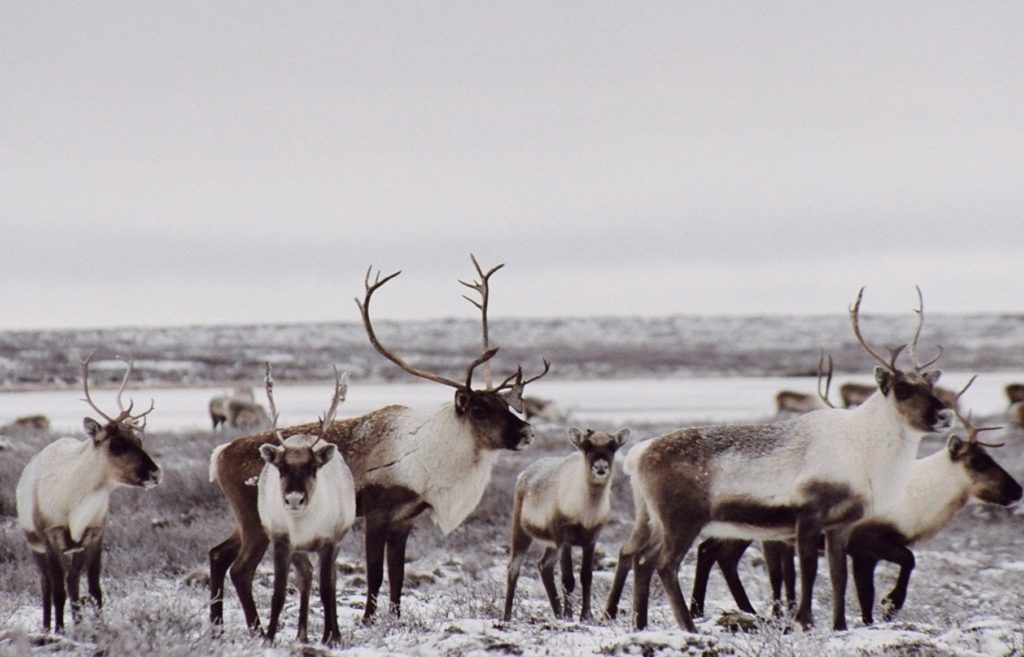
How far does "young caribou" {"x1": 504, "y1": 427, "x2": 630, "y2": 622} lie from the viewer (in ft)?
28.6

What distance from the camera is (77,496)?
23.9 feet

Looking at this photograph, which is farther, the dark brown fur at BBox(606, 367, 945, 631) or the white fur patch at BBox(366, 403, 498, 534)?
the white fur patch at BBox(366, 403, 498, 534)

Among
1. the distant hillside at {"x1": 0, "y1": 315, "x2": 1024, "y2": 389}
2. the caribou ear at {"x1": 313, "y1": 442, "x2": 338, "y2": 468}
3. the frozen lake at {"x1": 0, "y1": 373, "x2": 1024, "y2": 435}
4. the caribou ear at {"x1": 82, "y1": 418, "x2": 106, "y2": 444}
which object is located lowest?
the frozen lake at {"x1": 0, "y1": 373, "x2": 1024, "y2": 435}

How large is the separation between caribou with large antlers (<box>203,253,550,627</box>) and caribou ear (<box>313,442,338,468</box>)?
1.09 m

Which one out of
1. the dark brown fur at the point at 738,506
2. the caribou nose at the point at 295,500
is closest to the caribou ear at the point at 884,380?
the dark brown fur at the point at 738,506

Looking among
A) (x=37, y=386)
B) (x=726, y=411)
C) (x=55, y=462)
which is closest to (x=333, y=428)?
(x=55, y=462)

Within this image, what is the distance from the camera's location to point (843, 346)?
234 feet

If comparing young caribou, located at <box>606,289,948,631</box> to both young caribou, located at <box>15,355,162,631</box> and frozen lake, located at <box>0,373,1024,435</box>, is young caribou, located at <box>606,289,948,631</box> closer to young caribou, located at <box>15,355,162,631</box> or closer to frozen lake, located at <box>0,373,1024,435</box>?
young caribou, located at <box>15,355,162,631</box>

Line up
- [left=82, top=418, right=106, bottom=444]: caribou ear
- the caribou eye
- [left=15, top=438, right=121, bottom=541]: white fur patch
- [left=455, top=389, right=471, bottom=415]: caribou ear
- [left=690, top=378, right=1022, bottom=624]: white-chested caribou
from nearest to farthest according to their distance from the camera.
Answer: [left=15, top=438, right=121, bottom=541]: white fur patch, [left=82, top=418, right=106, bottom=444]: caribou ear, [left=455, top=389, right=471, bottom=415]: caribou ear, [left=690, top=378, right=1022, bottom=624]: white-chested caribou, the caribou eye

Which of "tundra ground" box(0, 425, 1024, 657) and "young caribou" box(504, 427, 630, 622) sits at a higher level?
"young caribou" box(504, 427, 630, 622)

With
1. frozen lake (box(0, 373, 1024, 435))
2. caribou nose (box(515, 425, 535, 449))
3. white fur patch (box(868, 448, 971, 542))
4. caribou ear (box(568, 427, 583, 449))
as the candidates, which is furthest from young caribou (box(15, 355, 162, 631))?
frozen lake (box(0, 373, 1024, 435))

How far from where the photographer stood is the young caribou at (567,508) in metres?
8.70

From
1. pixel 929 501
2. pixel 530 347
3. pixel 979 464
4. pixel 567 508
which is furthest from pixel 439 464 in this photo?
pixel 530 347

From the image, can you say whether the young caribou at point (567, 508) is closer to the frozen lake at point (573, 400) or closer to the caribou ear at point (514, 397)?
the caribou ear at point (514, 397)
